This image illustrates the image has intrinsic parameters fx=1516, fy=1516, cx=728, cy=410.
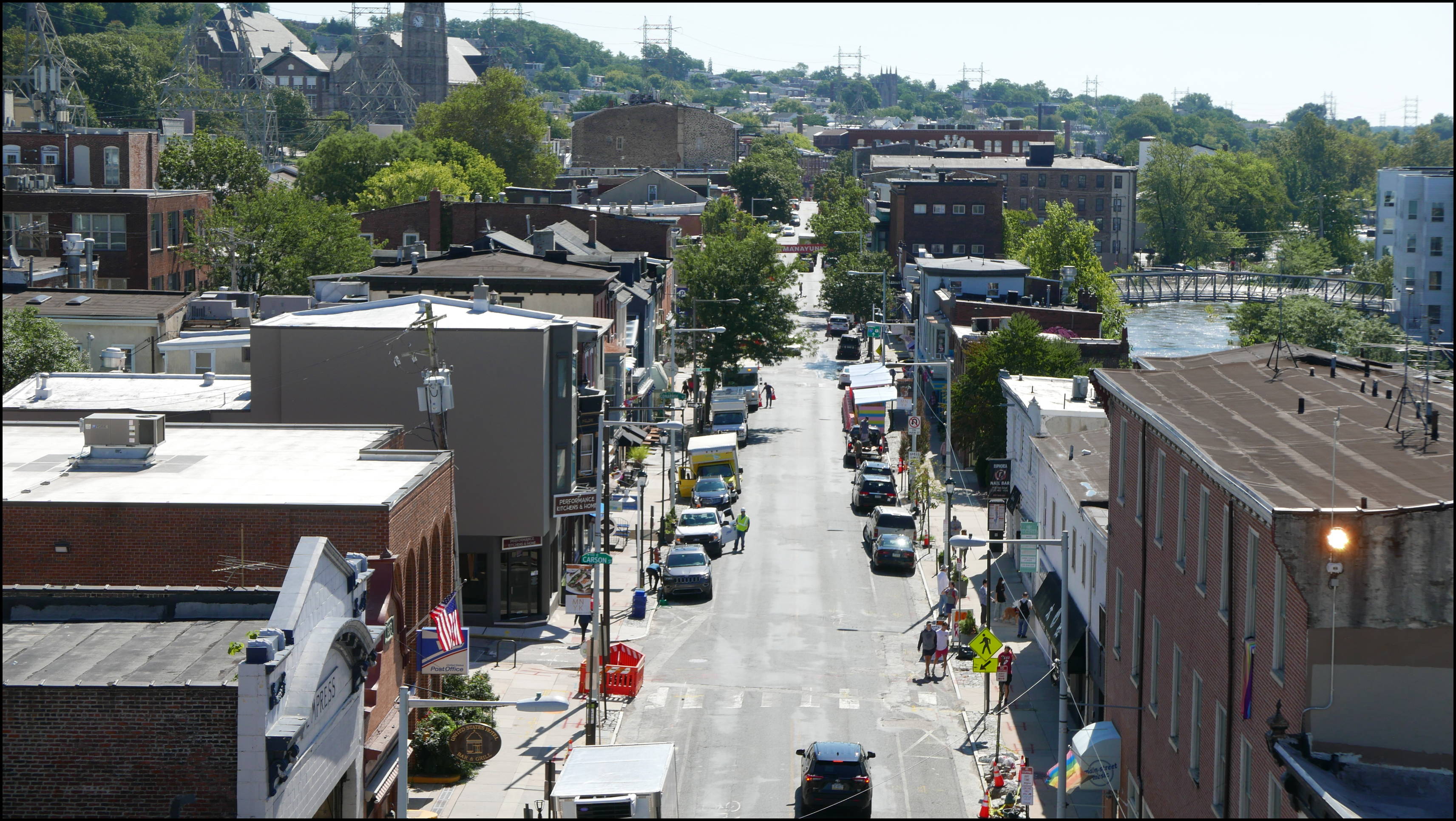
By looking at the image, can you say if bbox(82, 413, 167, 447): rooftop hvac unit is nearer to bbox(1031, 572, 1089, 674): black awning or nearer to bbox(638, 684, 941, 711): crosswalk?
bbox(638, 684, 941, 711): crosswalk

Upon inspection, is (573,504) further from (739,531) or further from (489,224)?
(489,224)

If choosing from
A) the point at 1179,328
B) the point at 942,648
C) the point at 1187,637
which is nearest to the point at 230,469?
the point at 942,648

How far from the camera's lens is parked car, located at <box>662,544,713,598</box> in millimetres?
51500

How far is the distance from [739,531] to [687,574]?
8039mm

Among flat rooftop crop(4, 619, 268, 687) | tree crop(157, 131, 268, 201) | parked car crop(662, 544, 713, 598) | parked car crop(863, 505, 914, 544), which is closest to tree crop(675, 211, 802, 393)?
parked car crop(863, 505, 914, 544)

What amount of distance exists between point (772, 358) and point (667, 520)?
103 ft

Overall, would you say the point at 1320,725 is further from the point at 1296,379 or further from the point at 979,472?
the point at 979,472

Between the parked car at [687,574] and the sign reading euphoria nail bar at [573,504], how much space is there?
4.54 meters

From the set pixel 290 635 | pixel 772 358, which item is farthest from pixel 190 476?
pixel 772 358

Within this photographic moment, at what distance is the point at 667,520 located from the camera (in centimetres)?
6022

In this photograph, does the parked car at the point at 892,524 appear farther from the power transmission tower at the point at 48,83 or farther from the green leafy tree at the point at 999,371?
the power transmission tower at the point at 48,83

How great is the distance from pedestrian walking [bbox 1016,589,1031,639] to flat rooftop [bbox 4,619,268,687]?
1118 inches

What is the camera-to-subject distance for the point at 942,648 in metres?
43.7

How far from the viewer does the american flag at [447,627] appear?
33719 millimetres
